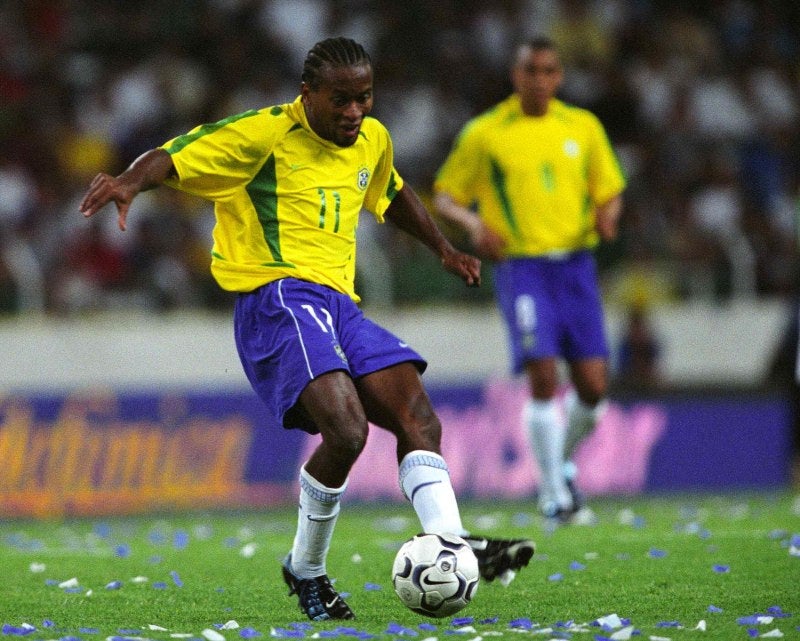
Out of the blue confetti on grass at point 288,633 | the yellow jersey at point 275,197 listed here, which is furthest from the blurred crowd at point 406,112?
the blue confetti on grass at point 288,633

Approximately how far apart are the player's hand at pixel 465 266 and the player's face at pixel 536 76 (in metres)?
3.37

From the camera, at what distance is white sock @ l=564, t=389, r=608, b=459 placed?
31.9ft

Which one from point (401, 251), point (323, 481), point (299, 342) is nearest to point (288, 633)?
point (323, 481)

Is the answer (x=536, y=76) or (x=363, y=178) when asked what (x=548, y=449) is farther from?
(x=363, y=178)

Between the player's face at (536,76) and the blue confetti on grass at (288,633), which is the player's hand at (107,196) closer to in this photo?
the blue confetti on grass at (288,633)

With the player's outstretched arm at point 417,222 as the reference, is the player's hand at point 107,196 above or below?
above

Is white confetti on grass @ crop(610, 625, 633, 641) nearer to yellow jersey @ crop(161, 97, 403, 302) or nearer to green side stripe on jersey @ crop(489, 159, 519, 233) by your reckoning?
yellow jersey @ crop(161, 97, 403, 302)

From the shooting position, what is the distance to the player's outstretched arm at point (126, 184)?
5.23 meters

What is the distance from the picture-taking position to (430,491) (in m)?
5.64

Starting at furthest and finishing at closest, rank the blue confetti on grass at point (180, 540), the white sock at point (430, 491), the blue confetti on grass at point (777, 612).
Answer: the blue confetti on grass at point (180, 540)
the white sock at point (430, 491)
the blue confetti on grass at point (777, 612)

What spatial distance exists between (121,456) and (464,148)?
4604 millimetres

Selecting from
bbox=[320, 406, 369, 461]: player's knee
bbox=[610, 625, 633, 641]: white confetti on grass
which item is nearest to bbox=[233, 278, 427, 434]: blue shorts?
bbox=[320, 406, 369, 461]: player's knee

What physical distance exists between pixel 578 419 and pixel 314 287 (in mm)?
4179

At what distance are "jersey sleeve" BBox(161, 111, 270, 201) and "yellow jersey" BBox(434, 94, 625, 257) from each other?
12.6 ft
